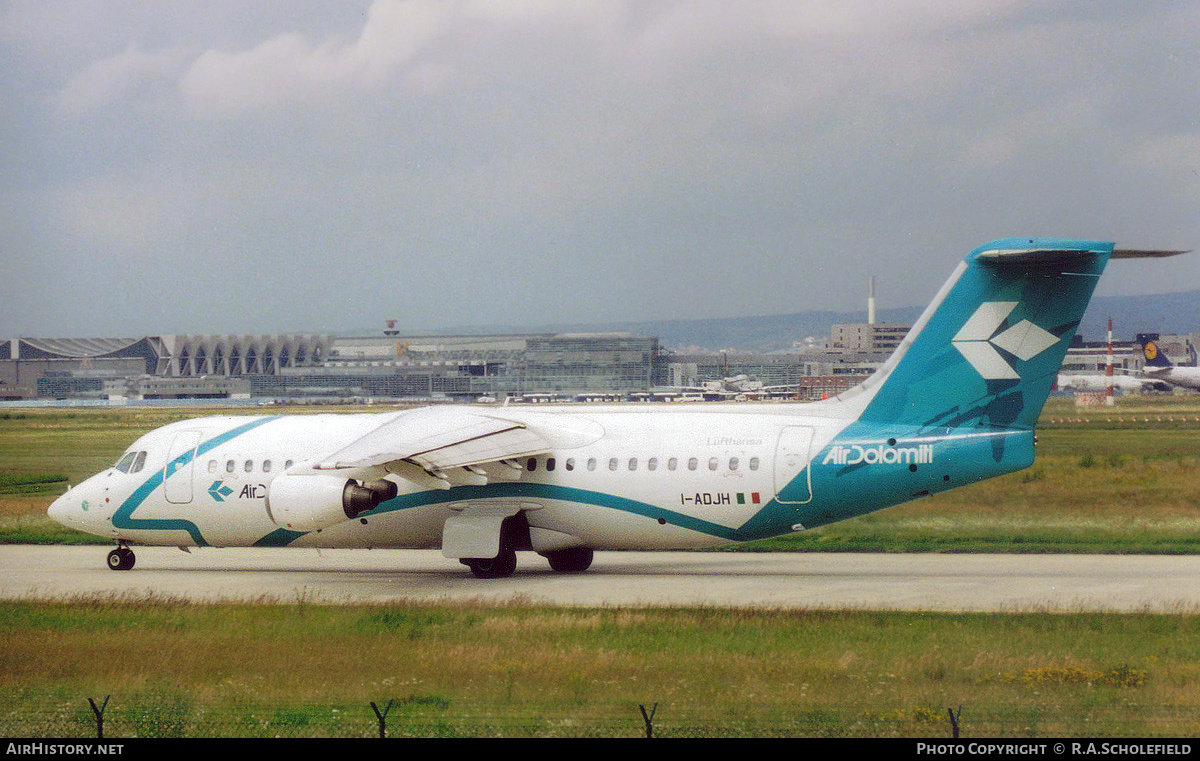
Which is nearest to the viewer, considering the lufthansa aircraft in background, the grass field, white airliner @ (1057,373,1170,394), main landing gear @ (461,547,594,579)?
the grass field

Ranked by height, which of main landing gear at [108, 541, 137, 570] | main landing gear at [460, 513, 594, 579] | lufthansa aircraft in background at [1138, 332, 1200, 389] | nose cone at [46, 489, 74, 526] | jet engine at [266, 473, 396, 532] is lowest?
main landing gear at [108, 541, 137, 570]

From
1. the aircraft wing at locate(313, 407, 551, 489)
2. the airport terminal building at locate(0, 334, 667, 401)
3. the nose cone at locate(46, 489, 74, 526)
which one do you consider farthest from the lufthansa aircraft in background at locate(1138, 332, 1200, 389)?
the nose cone at locate(46, 489, 74, 526)

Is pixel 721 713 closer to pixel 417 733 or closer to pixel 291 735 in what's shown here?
pixel 417 733

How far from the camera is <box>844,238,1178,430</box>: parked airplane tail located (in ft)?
73.7

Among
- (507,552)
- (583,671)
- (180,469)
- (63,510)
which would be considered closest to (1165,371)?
(507,552)

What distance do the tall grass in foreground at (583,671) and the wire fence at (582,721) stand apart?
0.04 meters

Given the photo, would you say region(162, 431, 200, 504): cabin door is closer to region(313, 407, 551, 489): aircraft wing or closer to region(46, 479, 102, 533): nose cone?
region(46, 479, 102, 533): nose cone

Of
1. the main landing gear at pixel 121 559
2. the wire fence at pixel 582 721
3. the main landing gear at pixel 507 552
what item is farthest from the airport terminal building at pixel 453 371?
the wire fence at pixel 582 721

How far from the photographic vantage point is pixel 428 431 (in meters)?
25.0

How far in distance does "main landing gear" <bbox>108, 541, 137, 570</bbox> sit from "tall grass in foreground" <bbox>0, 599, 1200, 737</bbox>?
650cm

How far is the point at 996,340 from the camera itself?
2320cm

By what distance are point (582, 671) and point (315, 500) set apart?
917cm

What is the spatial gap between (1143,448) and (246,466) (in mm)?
37344

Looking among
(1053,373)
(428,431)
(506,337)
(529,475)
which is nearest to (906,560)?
(1053,373)
